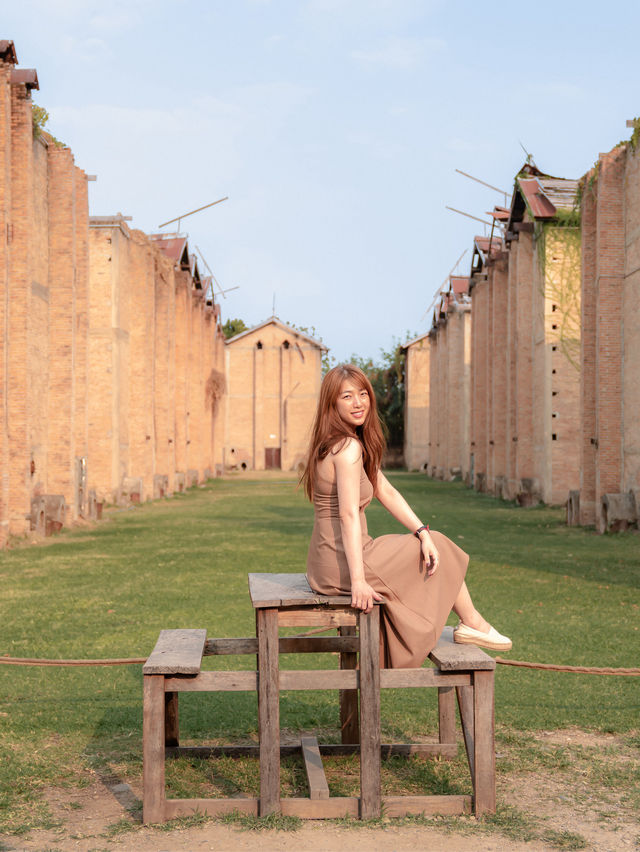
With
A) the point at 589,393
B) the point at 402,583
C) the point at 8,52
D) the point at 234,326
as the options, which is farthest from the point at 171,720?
the point at 234,326

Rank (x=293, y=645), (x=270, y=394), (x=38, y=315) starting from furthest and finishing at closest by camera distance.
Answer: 1. (x=270, y=394)
2. (x=38, y=315)
3. (x=293, y=645)

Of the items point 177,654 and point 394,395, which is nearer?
point 177,654

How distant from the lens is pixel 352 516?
181 inches

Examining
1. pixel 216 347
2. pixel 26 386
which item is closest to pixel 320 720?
pixel 26 386

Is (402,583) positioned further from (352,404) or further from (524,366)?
(524,366)

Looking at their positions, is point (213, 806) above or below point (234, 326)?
below

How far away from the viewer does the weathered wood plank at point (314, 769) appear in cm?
447

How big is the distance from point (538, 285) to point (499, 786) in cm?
2548

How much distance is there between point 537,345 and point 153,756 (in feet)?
85.0

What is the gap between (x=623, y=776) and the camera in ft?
16.2

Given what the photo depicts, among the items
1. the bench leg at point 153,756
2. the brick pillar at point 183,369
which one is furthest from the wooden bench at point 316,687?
the brick pillar at point 183,369

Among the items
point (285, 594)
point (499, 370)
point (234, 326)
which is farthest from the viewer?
point (234, 326)

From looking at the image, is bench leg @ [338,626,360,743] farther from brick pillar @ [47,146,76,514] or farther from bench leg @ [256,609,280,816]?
brick pillar @ [47,146,76,514]

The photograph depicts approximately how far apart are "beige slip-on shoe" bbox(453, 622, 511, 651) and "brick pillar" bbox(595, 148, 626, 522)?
1610 cm
